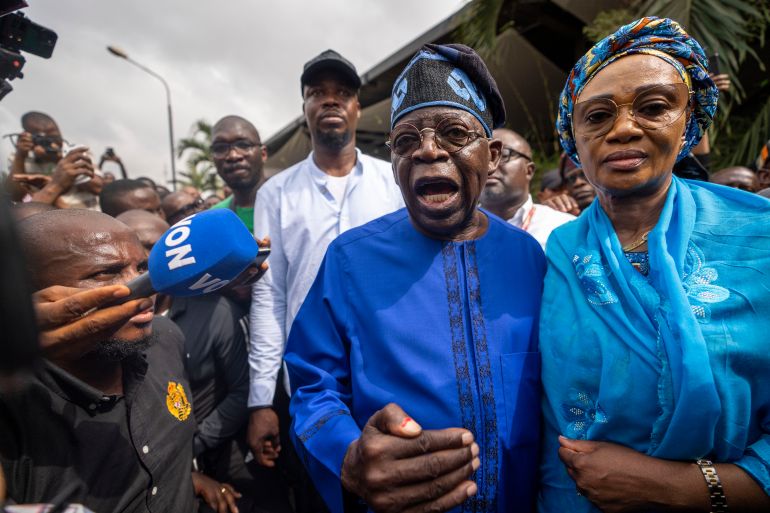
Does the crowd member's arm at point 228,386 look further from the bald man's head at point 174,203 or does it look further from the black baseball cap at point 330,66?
the bald man's head at point 174,203

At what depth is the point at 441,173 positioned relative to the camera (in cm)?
153

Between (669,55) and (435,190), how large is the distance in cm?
81

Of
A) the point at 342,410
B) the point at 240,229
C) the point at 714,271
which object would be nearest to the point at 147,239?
the point at 240,229

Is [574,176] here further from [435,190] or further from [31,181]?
[31,181]

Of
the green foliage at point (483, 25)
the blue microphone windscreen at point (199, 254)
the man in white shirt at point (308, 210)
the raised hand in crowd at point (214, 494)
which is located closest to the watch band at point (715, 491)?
the blue microphone windscreen at point (199, 254)

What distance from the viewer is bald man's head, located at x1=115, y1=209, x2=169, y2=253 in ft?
9.47

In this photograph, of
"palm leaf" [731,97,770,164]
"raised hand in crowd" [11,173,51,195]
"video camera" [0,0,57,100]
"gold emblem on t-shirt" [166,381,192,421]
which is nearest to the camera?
"video camera" [0,0,57,100]

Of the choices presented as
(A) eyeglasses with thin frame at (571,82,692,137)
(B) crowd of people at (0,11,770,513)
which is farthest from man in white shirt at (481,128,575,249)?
(A) eyeglasses with thin frame at (571,82,692,137)

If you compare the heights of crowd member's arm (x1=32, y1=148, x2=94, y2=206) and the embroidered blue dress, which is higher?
crowd member's arm (x1=32, y1=148, x2=94, y2=206)

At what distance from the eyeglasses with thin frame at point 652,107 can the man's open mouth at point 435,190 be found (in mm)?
477

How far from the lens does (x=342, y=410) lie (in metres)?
1.37

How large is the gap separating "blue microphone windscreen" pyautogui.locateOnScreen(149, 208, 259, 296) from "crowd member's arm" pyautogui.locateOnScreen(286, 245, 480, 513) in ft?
1.03

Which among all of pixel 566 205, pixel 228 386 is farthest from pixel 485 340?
pixel 566 205

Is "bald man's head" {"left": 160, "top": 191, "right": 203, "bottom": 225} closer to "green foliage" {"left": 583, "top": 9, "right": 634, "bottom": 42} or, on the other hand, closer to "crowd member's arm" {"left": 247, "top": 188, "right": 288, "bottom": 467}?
"crowd member's arm" {"left": 247, "top": 188, "right": 288, "bottom": 467}
